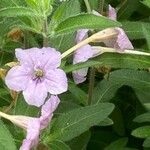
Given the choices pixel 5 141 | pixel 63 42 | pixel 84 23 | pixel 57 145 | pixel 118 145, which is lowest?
pixel 118 145

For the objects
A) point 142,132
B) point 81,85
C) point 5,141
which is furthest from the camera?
point 81,85

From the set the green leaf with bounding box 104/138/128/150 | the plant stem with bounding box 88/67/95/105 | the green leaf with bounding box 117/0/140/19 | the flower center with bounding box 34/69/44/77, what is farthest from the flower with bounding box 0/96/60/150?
the green leaf with bounding box 117/0/140/19

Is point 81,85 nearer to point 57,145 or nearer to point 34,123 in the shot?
point 57,145

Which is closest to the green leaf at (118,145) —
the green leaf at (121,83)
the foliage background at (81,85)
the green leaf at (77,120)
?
the foliage background at (81,85)

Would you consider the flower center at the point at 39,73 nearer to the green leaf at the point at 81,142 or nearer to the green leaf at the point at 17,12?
the green leaf at the point at 17,12

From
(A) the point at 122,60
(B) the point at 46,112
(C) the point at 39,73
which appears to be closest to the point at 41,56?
(C) the point at 39,73

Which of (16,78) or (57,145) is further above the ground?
(16,78)
